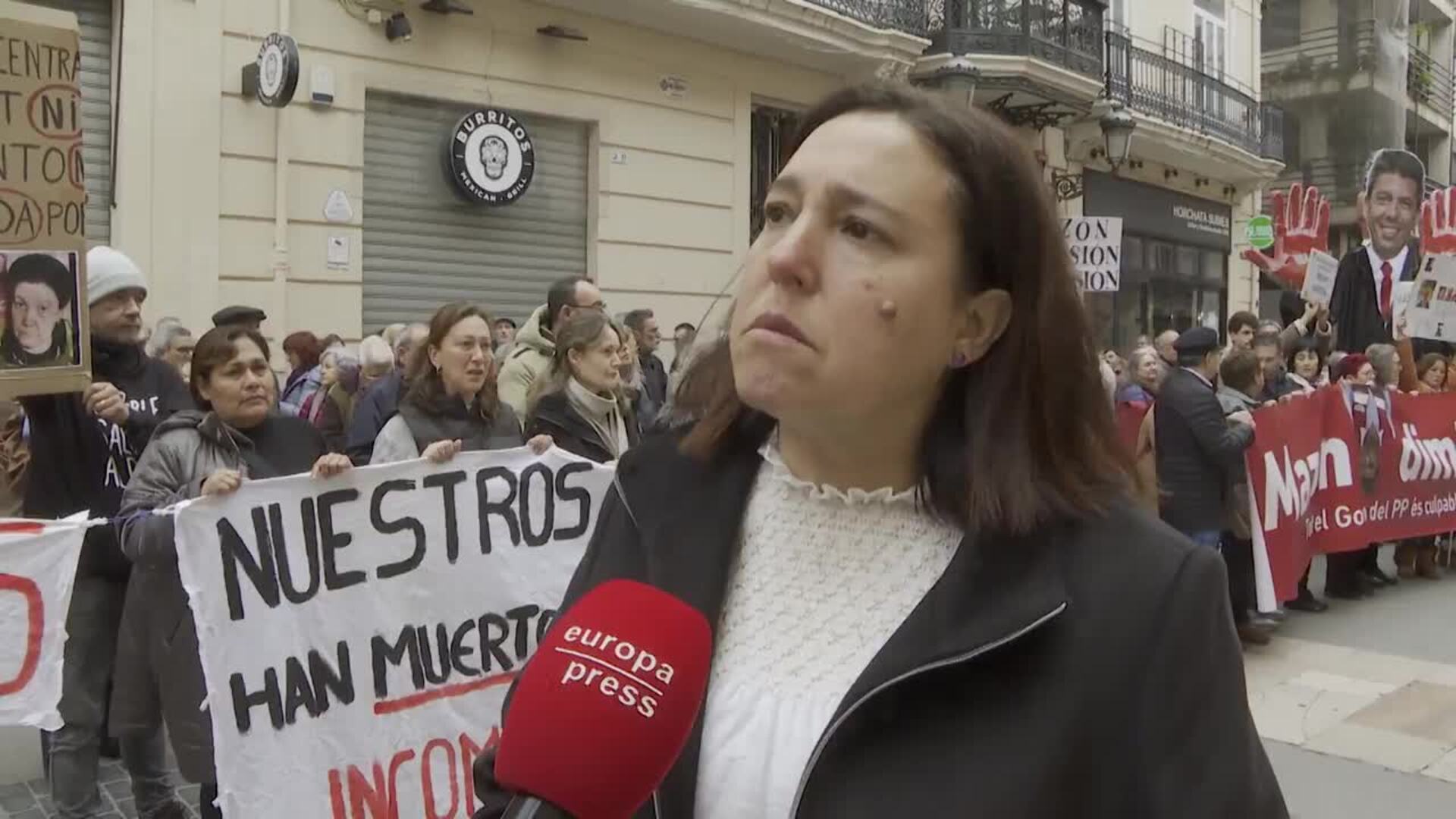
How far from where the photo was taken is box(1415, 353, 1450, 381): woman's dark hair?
34.3 feet

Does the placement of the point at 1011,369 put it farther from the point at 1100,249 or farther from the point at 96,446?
the point at 1100,249

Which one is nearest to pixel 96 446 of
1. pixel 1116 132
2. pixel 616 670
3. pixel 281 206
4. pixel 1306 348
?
pixel 616 670

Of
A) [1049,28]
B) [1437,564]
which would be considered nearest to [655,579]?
[1437,564]

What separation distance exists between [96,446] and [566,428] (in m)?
1.82

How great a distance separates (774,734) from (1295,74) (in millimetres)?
31412

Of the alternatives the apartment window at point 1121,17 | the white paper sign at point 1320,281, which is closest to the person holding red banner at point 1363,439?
the white paper sign at point 1320,281

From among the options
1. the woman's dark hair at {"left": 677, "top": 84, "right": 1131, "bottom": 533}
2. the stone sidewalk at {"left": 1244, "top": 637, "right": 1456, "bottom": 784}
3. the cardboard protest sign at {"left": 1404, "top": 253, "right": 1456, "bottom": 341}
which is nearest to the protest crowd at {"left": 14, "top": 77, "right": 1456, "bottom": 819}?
the woman's dark hair at {"left": 677, "top": 84, "right": 1131, "bottom": 533}

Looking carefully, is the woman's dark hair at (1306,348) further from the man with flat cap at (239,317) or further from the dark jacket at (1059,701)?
the dark jacket at (1059,701)

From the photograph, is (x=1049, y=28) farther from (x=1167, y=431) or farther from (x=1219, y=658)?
(x=1219, y=658)

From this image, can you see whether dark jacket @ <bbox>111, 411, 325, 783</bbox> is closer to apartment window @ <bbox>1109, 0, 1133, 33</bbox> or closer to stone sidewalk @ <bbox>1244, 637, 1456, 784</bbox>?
stone sidewalk @ <bbox>1244, 637, 1456, 784</bbox>

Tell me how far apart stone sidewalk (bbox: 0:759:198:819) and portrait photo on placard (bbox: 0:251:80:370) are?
5.56ft

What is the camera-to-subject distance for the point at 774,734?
58.7 inches

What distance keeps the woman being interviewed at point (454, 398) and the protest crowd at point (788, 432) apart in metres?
0.01

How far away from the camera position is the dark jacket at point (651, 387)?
6.32 m
